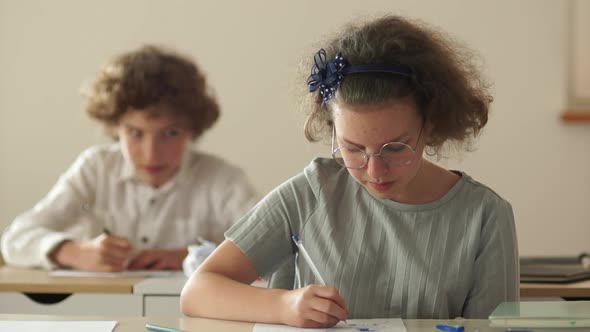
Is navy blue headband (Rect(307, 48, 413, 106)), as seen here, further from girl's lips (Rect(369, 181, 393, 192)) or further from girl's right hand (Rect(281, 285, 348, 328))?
girl's right hand (Rect(281, 285, 348, 328))

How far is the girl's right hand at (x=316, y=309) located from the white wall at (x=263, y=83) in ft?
7.87

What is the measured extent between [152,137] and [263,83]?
3.81 feet

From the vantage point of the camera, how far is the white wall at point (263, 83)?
12.1 feet

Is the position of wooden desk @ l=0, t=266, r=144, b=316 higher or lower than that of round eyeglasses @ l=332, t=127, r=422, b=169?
lower

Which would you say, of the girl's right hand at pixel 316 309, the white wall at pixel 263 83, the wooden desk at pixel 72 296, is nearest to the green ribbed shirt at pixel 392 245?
the girl's right hand at pixel 316 309

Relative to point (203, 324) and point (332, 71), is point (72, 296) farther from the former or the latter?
point (332, 71)

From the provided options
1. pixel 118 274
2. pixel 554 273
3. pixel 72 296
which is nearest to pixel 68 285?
pixel 72 296

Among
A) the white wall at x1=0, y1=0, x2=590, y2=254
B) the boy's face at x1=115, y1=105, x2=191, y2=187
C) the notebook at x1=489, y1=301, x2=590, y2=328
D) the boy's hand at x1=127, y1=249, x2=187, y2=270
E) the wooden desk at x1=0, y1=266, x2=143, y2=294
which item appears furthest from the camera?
the white wall at x1=0, y1=0, x2=590, y2=254

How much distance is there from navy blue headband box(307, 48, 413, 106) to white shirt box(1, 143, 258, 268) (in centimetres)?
132

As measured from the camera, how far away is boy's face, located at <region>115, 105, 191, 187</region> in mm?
2670

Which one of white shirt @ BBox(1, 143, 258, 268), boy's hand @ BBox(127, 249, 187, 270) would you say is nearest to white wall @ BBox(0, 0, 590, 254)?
white shirt @ BBox(1, 143, 258, 268)

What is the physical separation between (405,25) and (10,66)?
2.69 meters

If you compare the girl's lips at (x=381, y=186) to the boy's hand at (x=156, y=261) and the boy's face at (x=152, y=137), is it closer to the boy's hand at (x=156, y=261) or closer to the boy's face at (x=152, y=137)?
the boy's hand at (x=156, y=261)

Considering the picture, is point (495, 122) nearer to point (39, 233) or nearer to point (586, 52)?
point (586, 52)
